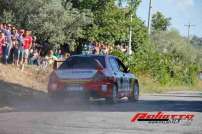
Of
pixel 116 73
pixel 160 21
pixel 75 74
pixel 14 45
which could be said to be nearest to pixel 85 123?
pixel 75 74

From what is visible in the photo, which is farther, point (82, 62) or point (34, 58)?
point (34, 58)

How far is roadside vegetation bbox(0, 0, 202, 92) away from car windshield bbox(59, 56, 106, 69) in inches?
456

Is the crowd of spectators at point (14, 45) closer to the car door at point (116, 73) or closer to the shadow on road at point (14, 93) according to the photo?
the shadow on road at point (14, 93)

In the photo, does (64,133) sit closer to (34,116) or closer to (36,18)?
(34,116)

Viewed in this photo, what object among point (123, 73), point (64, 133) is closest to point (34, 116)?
point (64, 133)

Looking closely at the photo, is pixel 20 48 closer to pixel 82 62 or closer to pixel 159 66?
pixel 82 62

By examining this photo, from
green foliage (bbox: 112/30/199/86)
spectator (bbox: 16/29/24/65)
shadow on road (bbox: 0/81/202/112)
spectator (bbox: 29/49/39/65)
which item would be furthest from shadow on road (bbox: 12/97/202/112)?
green foliage (bbox: 112/30/199/86)

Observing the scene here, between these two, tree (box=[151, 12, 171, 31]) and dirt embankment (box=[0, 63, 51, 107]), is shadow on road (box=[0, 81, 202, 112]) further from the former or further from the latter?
tree (box=[151, 12, 171, 31])

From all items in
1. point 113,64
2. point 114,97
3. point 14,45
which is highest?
point 14,45

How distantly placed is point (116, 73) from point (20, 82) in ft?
17.6

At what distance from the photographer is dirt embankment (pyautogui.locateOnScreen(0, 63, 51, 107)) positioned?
22656 millimetres

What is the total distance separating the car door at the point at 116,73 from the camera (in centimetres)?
2142

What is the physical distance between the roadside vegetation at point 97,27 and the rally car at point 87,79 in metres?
11.7

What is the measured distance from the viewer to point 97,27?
39844 millimetres
